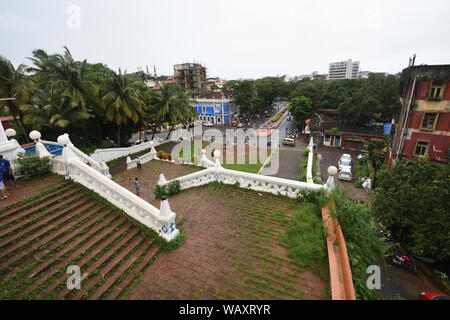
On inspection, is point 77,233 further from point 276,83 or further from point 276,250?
point 276,83

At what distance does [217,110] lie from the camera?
168 ft

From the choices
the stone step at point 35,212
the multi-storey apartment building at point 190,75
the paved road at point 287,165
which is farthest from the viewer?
the multi-storey apartment building at point 190,75

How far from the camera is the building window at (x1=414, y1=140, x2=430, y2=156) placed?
54.1 feet

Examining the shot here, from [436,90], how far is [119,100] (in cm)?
2588

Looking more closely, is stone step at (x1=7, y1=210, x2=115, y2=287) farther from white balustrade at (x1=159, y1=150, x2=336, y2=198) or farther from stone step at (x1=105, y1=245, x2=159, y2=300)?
white balustrade at (x1=159, y1=150, x2=336, y2=198)

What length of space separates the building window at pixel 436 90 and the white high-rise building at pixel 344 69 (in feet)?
388

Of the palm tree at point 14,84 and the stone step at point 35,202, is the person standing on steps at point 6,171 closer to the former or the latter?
the stone step at point 35,202

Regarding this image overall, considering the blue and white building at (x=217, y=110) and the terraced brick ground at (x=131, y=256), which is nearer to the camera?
the terraced brick ground at (x=131, y=256)

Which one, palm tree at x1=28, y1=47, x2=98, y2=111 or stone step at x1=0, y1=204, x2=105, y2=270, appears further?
palm tree at x1=28, y1=47, x2=98, y2=111

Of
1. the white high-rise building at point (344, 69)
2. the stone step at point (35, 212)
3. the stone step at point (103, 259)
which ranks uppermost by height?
the white high-rise building at point (344, 69)

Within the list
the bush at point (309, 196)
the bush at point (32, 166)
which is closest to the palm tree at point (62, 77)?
the bush at point (32, 166)

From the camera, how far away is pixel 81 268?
17.0 feet

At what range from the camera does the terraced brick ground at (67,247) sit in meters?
4.72

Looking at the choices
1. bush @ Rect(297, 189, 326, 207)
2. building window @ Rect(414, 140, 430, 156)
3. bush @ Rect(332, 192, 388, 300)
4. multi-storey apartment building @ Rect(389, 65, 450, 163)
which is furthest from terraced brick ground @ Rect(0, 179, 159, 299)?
building window @ Rect(414, 140, 430, 156)
